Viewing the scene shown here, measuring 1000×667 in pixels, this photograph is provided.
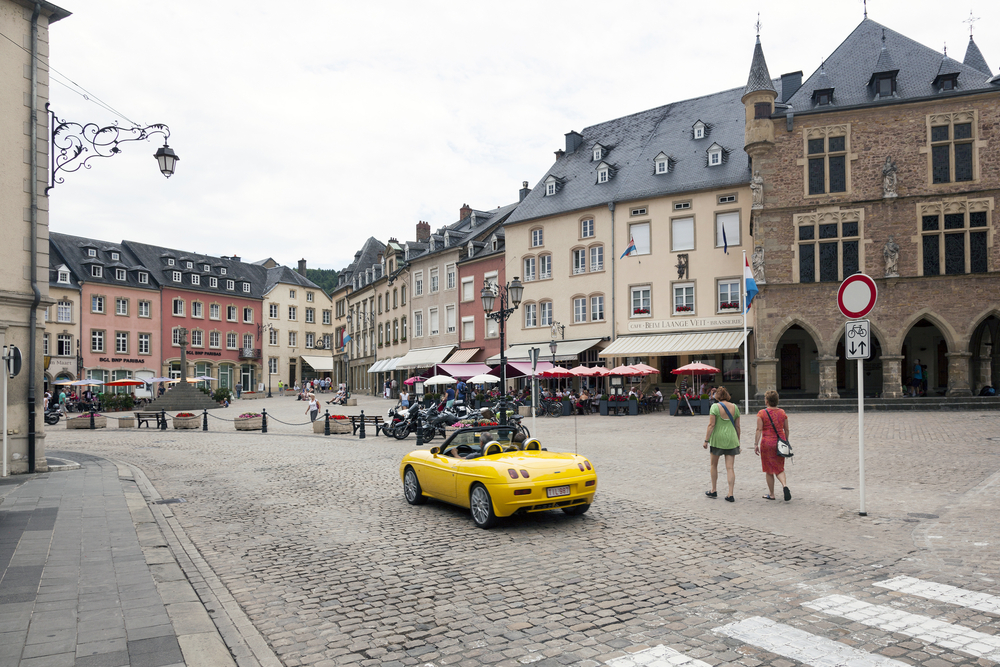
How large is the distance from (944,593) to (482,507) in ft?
15.6

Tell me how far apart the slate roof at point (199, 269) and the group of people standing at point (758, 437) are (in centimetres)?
6359

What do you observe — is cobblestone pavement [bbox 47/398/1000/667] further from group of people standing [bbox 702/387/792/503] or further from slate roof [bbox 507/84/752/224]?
slate roof [bbox 507/84/752/224]

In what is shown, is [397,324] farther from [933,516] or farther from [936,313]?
[933,516]

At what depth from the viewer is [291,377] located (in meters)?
78.4

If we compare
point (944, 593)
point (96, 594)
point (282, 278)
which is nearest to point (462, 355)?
point (282, 278)

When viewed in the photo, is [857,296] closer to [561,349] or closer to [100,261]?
[561,349]

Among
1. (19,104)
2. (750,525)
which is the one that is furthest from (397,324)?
(750,525)

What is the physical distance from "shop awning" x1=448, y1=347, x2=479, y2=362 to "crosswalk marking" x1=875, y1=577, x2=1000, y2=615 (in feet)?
134

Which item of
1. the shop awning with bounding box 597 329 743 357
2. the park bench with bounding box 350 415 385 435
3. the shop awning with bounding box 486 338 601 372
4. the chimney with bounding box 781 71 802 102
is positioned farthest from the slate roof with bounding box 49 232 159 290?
the chimney with bounding box 781 71 802 102

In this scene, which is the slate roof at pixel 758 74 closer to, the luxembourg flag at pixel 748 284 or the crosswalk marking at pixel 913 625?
the luxembourg flag at pixel 748 284

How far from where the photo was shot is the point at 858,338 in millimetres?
9141

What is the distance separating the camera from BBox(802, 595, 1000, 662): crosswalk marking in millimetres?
4590

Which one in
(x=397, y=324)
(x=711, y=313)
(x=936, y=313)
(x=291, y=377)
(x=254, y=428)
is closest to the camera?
(x=254, y=428)

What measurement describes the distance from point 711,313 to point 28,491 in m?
30.6
